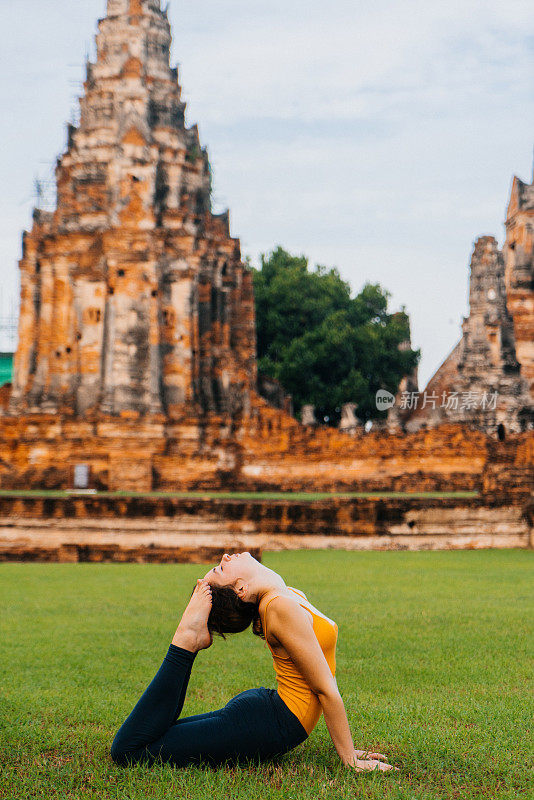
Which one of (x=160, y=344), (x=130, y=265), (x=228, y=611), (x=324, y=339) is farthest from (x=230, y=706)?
(x=324, y=339)

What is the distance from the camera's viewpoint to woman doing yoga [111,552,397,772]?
12.0 feet

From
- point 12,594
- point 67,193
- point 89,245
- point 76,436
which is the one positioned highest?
point 67,193

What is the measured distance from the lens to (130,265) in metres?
26.2

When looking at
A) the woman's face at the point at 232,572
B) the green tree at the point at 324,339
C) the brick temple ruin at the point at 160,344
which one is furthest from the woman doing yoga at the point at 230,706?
the green tree at the point at 324,339

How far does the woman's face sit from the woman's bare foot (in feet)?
0.24

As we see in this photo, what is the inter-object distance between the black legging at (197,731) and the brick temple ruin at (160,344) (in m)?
17.8

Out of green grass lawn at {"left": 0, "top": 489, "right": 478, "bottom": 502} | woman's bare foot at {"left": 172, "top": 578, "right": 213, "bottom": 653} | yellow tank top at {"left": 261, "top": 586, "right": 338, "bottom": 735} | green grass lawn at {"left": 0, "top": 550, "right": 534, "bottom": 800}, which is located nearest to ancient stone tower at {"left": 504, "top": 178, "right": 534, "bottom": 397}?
green grass lawn at {"left": 0, "top": 489, "right": 478, "bottom": 502}

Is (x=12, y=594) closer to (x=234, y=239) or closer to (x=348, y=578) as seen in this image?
(x=348, y=578)

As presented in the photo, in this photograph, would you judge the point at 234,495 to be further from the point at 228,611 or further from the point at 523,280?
the point at 228,611

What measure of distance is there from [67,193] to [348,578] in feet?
71.5

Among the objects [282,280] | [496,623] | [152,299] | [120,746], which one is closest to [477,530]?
[496,623]

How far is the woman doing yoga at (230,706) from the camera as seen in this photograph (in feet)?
12.0

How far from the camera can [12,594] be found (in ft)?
32.0

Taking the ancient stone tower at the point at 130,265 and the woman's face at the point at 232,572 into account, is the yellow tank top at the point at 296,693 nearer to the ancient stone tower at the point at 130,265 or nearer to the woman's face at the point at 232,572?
the woman's face at the point at 232,572
